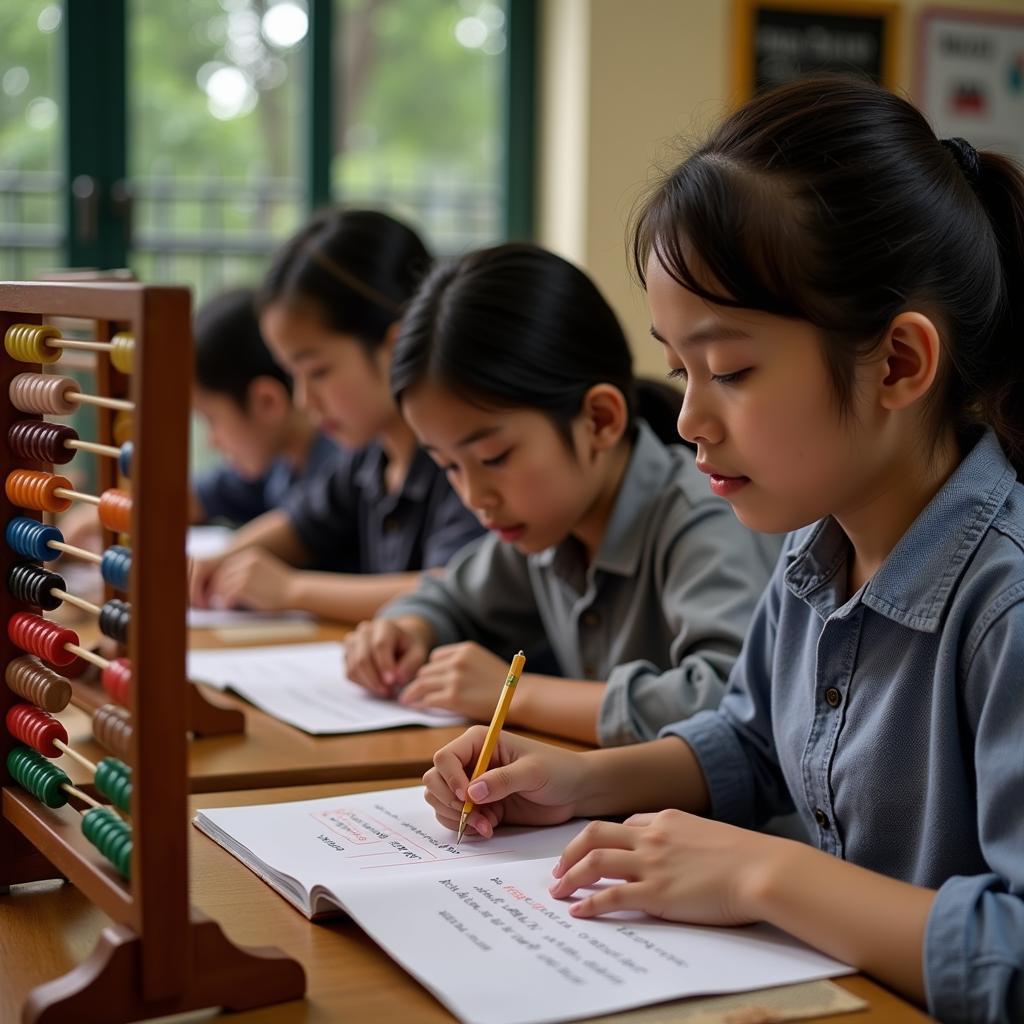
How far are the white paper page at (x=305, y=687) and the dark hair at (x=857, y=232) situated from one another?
63cm

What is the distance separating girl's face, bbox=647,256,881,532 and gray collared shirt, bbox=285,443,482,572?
1203mm

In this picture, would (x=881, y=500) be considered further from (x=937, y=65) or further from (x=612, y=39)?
(x=937, y=65)

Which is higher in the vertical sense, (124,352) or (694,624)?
(124,352)

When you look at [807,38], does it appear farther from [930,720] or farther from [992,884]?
[992,884]

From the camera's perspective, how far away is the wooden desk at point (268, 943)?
0.76m

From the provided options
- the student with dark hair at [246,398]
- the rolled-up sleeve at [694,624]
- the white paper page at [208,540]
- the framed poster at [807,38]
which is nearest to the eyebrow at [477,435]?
the rolled-up sleeve at [694,624]

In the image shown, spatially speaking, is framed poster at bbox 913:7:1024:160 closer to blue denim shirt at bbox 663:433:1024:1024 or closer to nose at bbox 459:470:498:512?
nose at bbox 459:470:498:512

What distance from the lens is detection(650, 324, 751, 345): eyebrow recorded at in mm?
933

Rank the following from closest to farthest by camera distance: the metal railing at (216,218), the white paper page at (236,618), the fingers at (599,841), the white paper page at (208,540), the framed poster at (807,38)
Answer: the fingers at (599,841) < the white paper page at (236,618) < the white paper page at (208,540) < the metal railing at (216,218) < the framed poster at (807,38)

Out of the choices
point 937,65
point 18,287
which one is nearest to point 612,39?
point 937,65

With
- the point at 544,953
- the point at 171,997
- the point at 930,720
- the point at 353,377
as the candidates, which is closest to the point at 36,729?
the point at 171,997

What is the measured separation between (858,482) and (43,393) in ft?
1.87

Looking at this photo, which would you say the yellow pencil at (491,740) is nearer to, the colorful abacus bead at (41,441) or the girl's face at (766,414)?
the girl's face at (766,414)

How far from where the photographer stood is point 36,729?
0.95 metres
